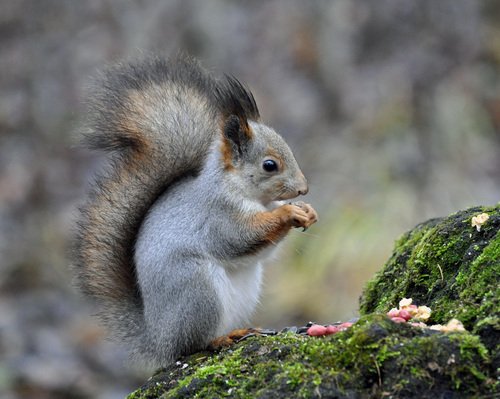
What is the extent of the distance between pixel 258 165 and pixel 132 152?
0.44m

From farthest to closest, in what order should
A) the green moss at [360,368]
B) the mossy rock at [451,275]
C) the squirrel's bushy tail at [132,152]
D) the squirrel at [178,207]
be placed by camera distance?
the squirrel's bushy tail at [132,152] < the squirrel at [178,207] < the mossy rock at [451,275] < the green moss at [360,368]

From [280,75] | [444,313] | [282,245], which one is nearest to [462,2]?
[280,75]

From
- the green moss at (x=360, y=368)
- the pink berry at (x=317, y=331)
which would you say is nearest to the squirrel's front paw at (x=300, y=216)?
the pink berry at (x=317, y=331)

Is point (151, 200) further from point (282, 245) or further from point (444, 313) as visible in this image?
point (444, 313)

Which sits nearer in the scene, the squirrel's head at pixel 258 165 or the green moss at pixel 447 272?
the green moss at pixel 447 272

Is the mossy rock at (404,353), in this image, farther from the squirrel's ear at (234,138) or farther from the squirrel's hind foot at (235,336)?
the squirrel's ear at (234,138)

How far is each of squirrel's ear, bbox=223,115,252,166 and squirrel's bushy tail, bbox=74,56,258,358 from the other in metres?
0.05

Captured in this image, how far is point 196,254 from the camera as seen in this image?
2957 millimetres

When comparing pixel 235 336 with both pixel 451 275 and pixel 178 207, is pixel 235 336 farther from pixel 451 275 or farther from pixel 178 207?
pixel 451 275

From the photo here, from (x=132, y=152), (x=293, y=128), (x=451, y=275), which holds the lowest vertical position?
(x=451, y=275)

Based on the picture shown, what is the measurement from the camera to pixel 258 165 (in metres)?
3.23

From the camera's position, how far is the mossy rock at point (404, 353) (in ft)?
6.67

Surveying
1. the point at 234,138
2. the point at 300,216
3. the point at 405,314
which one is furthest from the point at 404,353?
the point at 234,138

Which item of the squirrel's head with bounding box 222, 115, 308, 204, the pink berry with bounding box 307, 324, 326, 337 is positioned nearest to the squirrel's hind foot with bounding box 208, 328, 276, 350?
the pink berry with bounding box 307, 324, 326, 337
